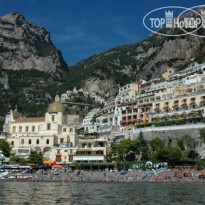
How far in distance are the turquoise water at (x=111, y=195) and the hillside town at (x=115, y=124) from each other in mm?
25790

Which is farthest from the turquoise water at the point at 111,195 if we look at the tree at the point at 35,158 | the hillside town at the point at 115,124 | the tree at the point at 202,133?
the tree at the point at 35,158

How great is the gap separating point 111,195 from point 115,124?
5613 centimetres

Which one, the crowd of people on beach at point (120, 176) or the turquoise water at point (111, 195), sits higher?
the crowd of people on beach at point (120, 176)

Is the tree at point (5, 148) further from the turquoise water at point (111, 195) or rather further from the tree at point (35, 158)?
the turquoise water at point (111, 195)

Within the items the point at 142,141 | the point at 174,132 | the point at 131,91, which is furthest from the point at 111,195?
the point at 131,91

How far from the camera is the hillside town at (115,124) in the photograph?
8481 cm

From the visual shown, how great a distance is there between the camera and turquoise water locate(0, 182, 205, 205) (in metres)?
43.4

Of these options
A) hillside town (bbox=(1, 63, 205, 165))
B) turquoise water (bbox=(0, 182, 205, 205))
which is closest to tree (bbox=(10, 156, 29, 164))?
hillside town (bbox=(1, 63, 205, 165))

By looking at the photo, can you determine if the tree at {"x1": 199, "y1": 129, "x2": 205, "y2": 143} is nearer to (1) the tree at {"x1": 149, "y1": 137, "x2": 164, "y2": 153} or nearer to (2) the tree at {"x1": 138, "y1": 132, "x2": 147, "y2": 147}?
(1) the tree at {"x1": 149, "y1": 137, "x2": 164, "y2": 153}

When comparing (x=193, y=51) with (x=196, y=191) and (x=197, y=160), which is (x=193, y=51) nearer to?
(x=197, y=160)

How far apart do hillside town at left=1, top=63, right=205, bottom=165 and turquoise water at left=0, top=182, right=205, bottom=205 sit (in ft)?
84.6

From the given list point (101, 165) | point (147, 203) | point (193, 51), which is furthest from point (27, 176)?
point (193, 51)

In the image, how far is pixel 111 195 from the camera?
48.1 meters

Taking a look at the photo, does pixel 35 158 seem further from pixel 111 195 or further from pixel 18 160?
pixel 111 195
